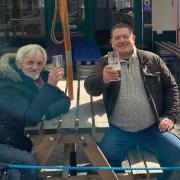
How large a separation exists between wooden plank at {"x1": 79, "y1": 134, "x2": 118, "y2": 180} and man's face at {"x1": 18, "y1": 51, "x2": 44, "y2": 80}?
62 centimetres

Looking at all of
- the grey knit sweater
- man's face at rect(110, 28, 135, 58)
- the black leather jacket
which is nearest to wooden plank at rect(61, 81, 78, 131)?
the black leather jacket

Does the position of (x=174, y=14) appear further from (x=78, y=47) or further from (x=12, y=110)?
(x=12, y=110)

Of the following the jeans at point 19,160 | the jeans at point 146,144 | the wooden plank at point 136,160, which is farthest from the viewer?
the jeans at point 146,144

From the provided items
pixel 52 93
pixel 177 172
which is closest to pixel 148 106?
pixel 177 172

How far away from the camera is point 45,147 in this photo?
3002mm

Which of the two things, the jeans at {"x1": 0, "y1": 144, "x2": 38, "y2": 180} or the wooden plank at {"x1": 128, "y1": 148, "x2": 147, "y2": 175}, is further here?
the wooden plank at {"x1": 128, "y1": 148, "x2": 147, "y2": 175}

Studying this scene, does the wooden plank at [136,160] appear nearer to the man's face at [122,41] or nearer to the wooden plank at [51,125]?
the wooden plank at [51,125]

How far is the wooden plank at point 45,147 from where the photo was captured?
2.97 meters

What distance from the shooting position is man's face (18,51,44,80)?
320cm

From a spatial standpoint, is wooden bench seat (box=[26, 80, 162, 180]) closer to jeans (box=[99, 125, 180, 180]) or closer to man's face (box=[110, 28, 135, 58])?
jeans (box=[99, 125, 180, 180])

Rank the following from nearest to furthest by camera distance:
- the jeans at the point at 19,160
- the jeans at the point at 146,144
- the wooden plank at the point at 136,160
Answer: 1. the jeans at the point at 19,160
2. the wooden plank at the point at 136,160
3. the jeans at the point at 146,144

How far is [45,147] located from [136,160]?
0.75 metres

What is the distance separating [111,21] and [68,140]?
658 cm

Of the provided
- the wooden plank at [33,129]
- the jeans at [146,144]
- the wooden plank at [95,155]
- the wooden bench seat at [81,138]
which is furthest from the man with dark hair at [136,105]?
the wooden plank at [33,129]
